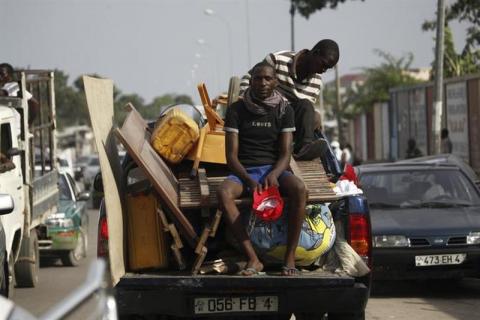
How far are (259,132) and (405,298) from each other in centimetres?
486

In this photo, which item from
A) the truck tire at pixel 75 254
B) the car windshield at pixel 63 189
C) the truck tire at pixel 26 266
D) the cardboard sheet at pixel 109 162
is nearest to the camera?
the cardboard sheet at pixel 109 162

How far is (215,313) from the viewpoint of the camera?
7.53 meters

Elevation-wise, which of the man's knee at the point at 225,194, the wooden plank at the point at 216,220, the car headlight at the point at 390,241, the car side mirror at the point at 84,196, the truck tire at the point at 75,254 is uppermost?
the man's knee at the point at 225,194

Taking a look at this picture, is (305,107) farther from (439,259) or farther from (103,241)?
(439,259)

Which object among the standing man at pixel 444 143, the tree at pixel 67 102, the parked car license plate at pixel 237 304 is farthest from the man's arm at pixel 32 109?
the tree at pixel 67 102

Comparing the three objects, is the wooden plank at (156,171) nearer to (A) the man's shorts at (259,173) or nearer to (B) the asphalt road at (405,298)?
(A) the man's shorts at (259,173)

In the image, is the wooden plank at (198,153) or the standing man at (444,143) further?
the standing man at (444,143)

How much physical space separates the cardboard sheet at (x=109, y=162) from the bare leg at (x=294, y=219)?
1107mm

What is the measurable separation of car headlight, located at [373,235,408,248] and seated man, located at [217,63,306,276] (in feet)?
14.3

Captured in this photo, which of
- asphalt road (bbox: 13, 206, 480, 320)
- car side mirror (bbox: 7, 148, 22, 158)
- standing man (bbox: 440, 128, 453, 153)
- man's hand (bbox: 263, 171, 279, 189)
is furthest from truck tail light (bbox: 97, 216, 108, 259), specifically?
standing man (bbox: 440, 128, 453, 153)

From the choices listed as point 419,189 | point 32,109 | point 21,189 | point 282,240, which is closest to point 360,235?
point 282,240

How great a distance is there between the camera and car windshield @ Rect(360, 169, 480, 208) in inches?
516

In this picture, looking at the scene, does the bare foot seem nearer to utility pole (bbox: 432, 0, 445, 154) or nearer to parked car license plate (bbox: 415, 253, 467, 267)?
parked car license plate (bbox: 415, 253, 467, 267)

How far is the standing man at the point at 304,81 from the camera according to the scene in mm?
8203
